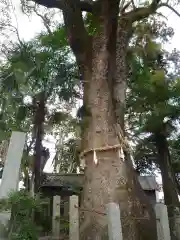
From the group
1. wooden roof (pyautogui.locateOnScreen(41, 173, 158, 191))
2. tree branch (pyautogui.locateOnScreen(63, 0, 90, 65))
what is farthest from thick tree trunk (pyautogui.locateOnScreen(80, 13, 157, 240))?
wooden roof (pyautogui.locateOnScreen(41, 173, 158, 191))

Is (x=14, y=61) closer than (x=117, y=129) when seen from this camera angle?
No

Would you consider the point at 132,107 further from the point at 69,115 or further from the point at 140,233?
the point at 140,233

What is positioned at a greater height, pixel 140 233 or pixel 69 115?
pixel 69 115

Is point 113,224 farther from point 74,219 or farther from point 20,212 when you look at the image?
point 74,219

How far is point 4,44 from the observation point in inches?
372

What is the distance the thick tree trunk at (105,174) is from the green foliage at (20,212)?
1.16 metres

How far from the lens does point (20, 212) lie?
146 inches

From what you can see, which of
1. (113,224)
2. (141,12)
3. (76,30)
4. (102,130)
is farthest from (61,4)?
(113,224)

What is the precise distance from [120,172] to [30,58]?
5.11 m

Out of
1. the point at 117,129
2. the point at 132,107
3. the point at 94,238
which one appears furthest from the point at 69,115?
the point at 94,238

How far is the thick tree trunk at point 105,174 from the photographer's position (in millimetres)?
4750

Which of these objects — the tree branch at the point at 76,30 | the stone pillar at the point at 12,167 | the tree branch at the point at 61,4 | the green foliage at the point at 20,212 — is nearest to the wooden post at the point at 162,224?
the green foliage at the point at 20,212

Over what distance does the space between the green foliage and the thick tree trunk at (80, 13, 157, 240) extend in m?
1.16

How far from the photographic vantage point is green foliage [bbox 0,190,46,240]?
3.61 metres
